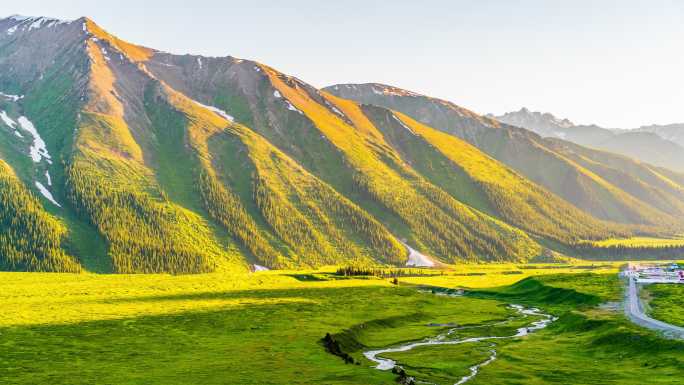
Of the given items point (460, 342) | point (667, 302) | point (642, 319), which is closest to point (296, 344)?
point (460, 342)

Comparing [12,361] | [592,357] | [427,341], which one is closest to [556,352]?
[592,357]

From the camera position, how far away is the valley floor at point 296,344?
88.7 meters

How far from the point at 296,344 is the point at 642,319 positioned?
76670 mm

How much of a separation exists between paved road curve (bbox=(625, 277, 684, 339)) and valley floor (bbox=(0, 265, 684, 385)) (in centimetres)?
354

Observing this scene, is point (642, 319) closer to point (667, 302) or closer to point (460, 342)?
point (667, 302)

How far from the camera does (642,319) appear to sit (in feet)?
432

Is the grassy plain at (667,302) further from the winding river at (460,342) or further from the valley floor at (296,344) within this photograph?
the winding river at (460,342)

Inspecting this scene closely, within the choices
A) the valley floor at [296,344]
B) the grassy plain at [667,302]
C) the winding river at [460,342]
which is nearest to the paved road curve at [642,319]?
the grassy plain at [667,302]

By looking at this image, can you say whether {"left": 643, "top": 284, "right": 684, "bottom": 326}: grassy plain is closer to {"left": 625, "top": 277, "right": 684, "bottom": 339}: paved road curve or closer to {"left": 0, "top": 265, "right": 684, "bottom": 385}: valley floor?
{"left": 625, "top": 277, "right": 684, "bottom": 339}: paved road curve

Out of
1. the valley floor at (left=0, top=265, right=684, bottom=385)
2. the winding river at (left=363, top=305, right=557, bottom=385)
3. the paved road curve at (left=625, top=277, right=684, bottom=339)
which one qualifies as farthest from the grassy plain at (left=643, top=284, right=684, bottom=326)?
the winding river at (left=363, top=305, right=557, bottom=385)

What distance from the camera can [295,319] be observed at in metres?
150

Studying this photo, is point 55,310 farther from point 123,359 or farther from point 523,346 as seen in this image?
point 523,346

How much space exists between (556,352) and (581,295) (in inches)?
3186

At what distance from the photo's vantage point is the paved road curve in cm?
11244
